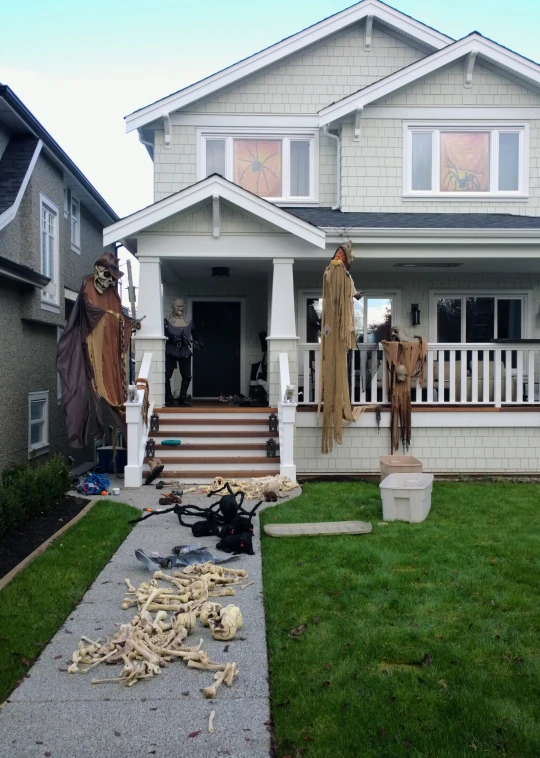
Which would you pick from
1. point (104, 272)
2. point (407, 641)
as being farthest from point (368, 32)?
point (407, 641)

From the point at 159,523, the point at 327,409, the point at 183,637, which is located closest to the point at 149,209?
the point at 327,409

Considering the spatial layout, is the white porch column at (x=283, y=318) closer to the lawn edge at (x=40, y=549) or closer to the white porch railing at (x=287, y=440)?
the white porch railing at (x=287, y=440)

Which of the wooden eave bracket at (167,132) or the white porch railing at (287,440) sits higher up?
the wooden eave bracket at (167,132)

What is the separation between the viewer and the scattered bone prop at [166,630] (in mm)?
3783

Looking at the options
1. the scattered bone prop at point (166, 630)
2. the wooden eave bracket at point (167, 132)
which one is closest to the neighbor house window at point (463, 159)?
the wooden eave bracket at point (167, 132)

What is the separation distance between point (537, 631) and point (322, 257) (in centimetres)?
720

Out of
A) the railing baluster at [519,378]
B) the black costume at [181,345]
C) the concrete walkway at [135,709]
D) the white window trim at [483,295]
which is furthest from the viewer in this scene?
the white window trim at [483,295]

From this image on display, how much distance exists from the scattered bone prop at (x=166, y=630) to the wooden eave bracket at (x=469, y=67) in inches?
415

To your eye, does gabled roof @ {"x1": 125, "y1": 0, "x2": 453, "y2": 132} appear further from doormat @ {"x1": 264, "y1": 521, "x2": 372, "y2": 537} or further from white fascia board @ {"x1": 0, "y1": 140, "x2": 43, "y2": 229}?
doormat @ {"x1": 264, "y1": 521, "x2": 372, "y2": 537}

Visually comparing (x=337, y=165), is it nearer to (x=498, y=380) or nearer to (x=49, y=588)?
(x=498, y=380)

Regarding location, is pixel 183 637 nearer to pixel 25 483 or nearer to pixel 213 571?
pixel 213 571

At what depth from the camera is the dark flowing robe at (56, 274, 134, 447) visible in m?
9.48

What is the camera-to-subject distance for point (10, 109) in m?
9.41

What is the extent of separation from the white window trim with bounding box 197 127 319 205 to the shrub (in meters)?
6.46
